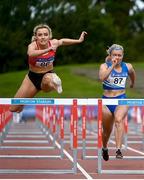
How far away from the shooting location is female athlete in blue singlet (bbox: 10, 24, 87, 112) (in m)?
10.8

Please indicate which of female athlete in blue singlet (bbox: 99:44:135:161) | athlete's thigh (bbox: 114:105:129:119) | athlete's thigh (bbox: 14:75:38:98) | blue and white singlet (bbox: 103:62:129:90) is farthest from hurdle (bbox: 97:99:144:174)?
athlete's thigh (bbox: 14:75:38:98)

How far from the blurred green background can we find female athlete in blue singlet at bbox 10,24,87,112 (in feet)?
96.5

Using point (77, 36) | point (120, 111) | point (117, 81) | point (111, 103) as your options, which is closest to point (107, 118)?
point (120, 111)

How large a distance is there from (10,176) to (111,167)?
213 cm

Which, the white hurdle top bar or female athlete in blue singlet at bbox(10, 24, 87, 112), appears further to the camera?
female athlete in blue singlet at bbox(10, 24, 87, 112)

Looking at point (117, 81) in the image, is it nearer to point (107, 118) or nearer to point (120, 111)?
point (120, 111)

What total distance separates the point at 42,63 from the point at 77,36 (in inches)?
1974

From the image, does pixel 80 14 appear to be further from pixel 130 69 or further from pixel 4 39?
pixel 130 69

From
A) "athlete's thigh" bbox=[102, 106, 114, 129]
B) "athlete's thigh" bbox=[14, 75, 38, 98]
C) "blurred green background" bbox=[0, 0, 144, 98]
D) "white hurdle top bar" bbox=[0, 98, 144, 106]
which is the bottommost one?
"athlete's thigh" bbox=[102, 106, 114, 129]

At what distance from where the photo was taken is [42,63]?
11.0 metres

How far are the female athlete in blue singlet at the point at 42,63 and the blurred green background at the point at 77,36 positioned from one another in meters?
29.4

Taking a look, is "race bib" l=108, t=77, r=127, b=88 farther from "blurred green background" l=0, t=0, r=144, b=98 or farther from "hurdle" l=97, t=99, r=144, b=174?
"blurred green background" l=0, t=0, r=144, b=98

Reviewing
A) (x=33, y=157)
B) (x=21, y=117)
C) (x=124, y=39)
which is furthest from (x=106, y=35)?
(x=33, y=157)

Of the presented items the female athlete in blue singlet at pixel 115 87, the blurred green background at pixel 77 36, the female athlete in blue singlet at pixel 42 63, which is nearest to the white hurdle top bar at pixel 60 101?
the female athlete in blue singlet at pixel 42 63
